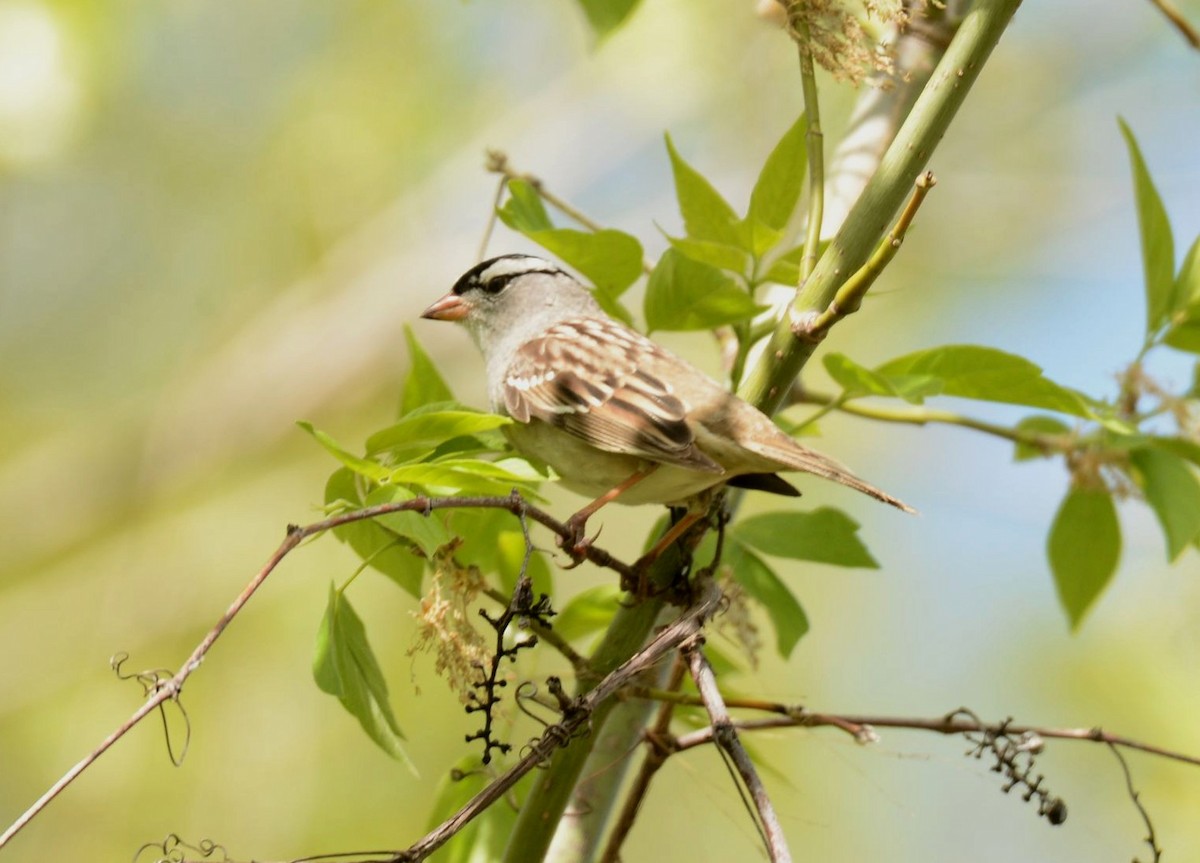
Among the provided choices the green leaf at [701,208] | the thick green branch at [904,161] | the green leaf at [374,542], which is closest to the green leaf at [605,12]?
the green leaf at [701,208]

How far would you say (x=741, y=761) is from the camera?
95 cm

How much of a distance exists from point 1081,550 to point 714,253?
0.77m

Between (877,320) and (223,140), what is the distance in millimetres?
3119

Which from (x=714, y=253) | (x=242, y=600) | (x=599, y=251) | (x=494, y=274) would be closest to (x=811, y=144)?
(x=714, y=253)

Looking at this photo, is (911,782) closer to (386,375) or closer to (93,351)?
(386,375)

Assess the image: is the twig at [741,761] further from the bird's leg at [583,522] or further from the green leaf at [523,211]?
the green leaf at [523,211]

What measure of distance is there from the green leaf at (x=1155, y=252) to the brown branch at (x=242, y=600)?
1.07 meters

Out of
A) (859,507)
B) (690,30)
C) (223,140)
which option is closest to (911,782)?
(859,507)

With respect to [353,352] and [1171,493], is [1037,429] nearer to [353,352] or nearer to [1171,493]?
[1171,493]

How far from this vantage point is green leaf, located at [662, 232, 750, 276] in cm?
155

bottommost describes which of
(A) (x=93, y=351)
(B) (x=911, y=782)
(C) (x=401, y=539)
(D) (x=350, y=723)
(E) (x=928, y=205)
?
(C) (x=401, y=539)

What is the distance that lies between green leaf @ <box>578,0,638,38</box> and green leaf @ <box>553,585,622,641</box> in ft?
2.50

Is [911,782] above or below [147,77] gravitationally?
below

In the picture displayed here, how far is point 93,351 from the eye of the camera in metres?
6.00
